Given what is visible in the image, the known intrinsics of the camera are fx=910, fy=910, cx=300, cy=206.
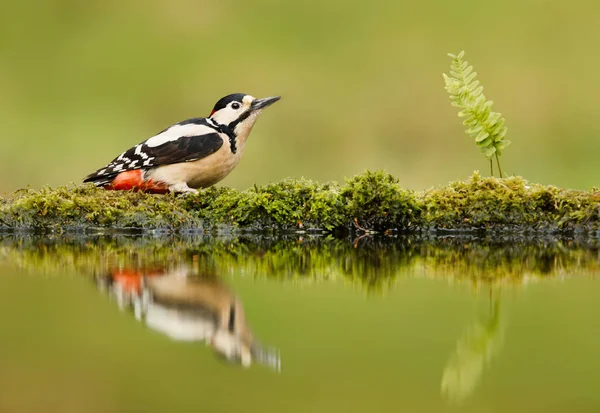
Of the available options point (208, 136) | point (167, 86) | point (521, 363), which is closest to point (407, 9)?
point (167, 86)

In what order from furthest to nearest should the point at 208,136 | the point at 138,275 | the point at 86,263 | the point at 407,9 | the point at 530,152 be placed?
the point at 407,9
the point at 530,152
the point at 208,136
the point at 86,263
the point at 138,275

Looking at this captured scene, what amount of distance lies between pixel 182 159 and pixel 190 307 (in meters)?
3.22

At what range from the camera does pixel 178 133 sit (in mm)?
7484

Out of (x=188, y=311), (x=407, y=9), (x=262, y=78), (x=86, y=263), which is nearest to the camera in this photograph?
(x=188, y=311)

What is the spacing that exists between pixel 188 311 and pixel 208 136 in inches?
135

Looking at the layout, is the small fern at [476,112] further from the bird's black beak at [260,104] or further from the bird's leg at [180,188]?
the bird's leg at [180,188]

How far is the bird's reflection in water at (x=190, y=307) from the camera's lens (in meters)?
3.66

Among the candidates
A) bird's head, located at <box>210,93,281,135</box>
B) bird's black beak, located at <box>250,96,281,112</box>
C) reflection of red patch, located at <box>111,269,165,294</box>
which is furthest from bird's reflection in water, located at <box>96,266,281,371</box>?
bird's black beak, located at <box>250,96,281,112</box>

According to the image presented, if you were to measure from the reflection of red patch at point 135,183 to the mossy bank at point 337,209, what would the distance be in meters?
0.37

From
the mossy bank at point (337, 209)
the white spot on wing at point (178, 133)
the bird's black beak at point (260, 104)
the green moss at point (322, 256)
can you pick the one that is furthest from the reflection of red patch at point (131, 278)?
the bird's black beak at point (260, 104)

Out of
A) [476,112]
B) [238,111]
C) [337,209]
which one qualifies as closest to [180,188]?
[238,111]

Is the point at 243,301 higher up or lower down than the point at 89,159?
lower down

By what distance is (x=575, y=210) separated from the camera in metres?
6.57

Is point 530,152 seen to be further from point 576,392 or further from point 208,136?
point 576,392
